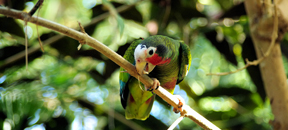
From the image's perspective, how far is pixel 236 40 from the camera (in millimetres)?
3574

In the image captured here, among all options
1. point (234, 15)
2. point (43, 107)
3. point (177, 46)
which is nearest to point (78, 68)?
point (43, 107)

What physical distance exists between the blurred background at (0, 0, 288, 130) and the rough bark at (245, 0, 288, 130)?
0.71m

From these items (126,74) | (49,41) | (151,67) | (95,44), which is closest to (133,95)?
(126,74)

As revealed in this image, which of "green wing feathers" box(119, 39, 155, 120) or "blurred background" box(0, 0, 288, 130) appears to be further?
"blurred background" box(0, 0, 288, 130)

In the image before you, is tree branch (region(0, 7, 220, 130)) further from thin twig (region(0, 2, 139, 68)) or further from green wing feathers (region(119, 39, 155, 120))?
thin twig (region(0, 2, 139, 68))

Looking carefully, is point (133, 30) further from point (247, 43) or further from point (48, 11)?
point (247, 43)

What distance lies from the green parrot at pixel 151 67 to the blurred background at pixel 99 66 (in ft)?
2.19

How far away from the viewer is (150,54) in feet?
6.00

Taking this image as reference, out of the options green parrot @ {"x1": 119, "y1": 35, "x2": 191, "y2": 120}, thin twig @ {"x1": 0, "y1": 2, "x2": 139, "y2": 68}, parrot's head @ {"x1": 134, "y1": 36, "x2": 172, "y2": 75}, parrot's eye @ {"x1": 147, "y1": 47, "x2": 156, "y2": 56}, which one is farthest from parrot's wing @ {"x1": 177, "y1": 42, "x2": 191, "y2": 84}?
thin twig @ {"x1": 0, "y1": 2, "x2": 139, "y2": 68}

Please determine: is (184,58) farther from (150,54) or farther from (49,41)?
(49,41)

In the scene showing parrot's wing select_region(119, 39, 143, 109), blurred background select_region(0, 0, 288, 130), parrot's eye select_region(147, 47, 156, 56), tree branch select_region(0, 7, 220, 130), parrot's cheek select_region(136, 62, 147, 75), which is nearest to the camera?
tree branch select_region(0, 7, 220, 130)

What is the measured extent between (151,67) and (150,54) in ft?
0.58

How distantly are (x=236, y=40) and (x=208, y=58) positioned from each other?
108 cm

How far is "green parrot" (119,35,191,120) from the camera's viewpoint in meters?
1.85
